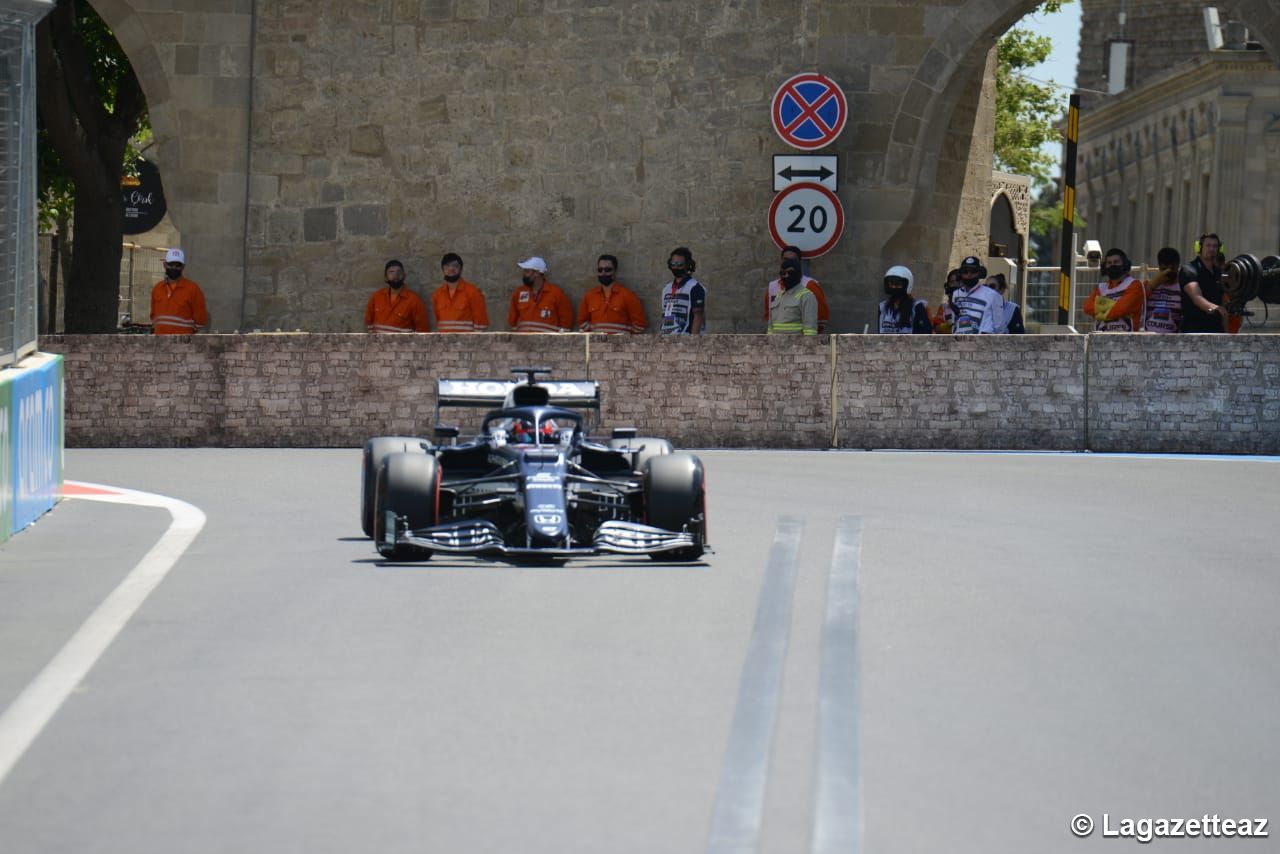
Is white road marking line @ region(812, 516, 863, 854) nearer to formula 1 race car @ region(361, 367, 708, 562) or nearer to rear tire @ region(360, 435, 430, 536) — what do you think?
formula 1 race car @ region(361, 367, 708, 562)

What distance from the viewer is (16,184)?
46.9ft

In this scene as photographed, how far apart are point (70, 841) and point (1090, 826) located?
2389 millimetres

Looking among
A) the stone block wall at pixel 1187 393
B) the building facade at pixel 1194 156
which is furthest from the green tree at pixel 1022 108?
the stone block wall at pixel 1187 393

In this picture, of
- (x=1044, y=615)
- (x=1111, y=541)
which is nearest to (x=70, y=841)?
(x=1044, y=615)

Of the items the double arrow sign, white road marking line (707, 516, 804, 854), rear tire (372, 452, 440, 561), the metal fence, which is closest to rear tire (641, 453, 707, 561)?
white road marking line (707, 516, 804, 854)

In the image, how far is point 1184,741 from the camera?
699cm

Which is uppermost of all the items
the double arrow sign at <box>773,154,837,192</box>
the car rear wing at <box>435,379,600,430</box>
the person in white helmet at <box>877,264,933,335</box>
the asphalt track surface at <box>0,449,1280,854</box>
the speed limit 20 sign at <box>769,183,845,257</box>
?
the double arrow sign at <box>773,154,837,192</box>

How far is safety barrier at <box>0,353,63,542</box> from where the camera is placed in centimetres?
1298

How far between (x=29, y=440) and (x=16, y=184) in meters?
1.54

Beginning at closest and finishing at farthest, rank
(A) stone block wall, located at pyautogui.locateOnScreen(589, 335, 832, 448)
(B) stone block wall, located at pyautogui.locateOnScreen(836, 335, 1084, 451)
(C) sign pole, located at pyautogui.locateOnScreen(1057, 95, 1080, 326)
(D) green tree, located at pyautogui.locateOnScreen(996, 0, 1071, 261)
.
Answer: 1. (B) stone block wall, located at pyautogui.locateOnScreen(836, 335, 1084, 451)
2. (A) stone block wall, located at pyautogui.locateOnScreen(589, 335, 832, 448)
3. (C) sign pole, located at pyautogui.locateOnScreen(1057, 95, 1080, 326)
4. (D) green tree, located at pyautogui.locateOnScreen(996, 0, 1071, 261)

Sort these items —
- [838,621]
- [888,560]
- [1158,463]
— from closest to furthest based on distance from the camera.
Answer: [838,621] → [888,560] → [1158,463]

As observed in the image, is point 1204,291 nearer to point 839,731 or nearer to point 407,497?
point 407,497

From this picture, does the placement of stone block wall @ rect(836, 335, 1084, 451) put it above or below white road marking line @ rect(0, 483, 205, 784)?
above

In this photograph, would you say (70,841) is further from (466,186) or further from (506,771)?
(466,186)
